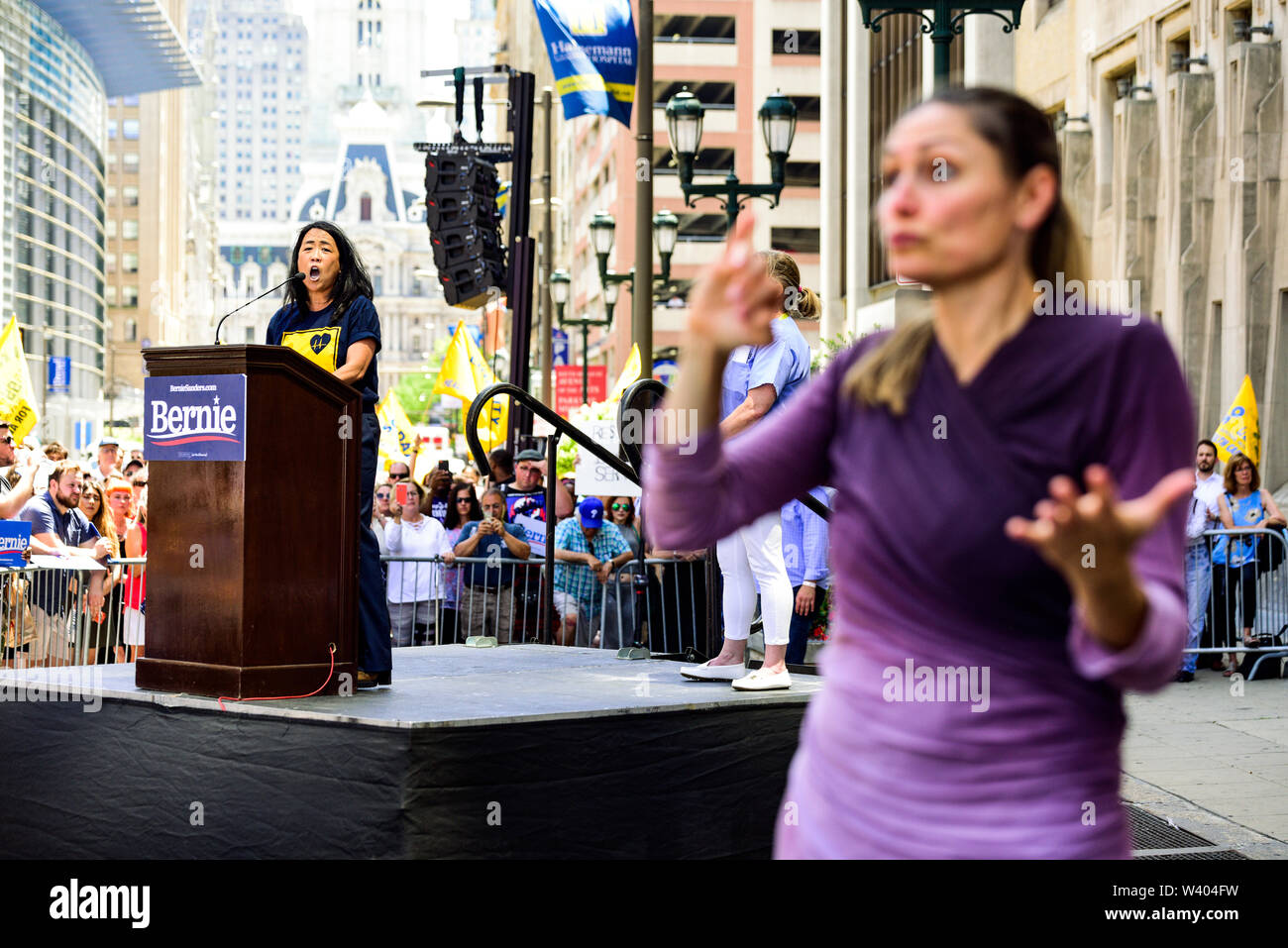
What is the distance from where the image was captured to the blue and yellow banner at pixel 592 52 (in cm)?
1620

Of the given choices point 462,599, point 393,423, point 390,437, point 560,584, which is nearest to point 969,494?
point 560,584

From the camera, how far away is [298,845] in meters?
5.44

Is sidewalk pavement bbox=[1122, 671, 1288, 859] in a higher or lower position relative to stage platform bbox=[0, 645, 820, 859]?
lower

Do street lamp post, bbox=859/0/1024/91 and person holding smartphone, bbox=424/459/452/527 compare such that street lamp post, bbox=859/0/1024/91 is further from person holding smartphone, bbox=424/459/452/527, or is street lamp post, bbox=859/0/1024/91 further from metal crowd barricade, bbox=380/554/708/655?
person holding smartphone, bbox=424/459/452/527

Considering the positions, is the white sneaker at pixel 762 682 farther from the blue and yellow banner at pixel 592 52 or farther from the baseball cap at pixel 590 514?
the blue and yellow banner at pixel 592 52

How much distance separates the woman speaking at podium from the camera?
256 inches

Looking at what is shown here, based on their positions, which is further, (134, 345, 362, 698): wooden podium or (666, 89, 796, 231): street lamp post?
(666, 89, 796, 231): street lamp post

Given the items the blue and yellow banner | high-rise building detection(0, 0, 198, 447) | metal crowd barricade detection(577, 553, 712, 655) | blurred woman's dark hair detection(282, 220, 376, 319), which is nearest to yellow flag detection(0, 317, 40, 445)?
the blue and yellow banner

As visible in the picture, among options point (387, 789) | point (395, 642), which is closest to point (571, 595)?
point (395, 642)

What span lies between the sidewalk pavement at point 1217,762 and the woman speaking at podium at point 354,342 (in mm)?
2927

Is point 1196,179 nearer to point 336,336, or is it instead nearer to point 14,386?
point 14,386

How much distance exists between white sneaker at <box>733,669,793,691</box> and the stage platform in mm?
72

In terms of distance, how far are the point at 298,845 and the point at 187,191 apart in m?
169

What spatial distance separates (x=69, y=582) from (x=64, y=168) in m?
107
